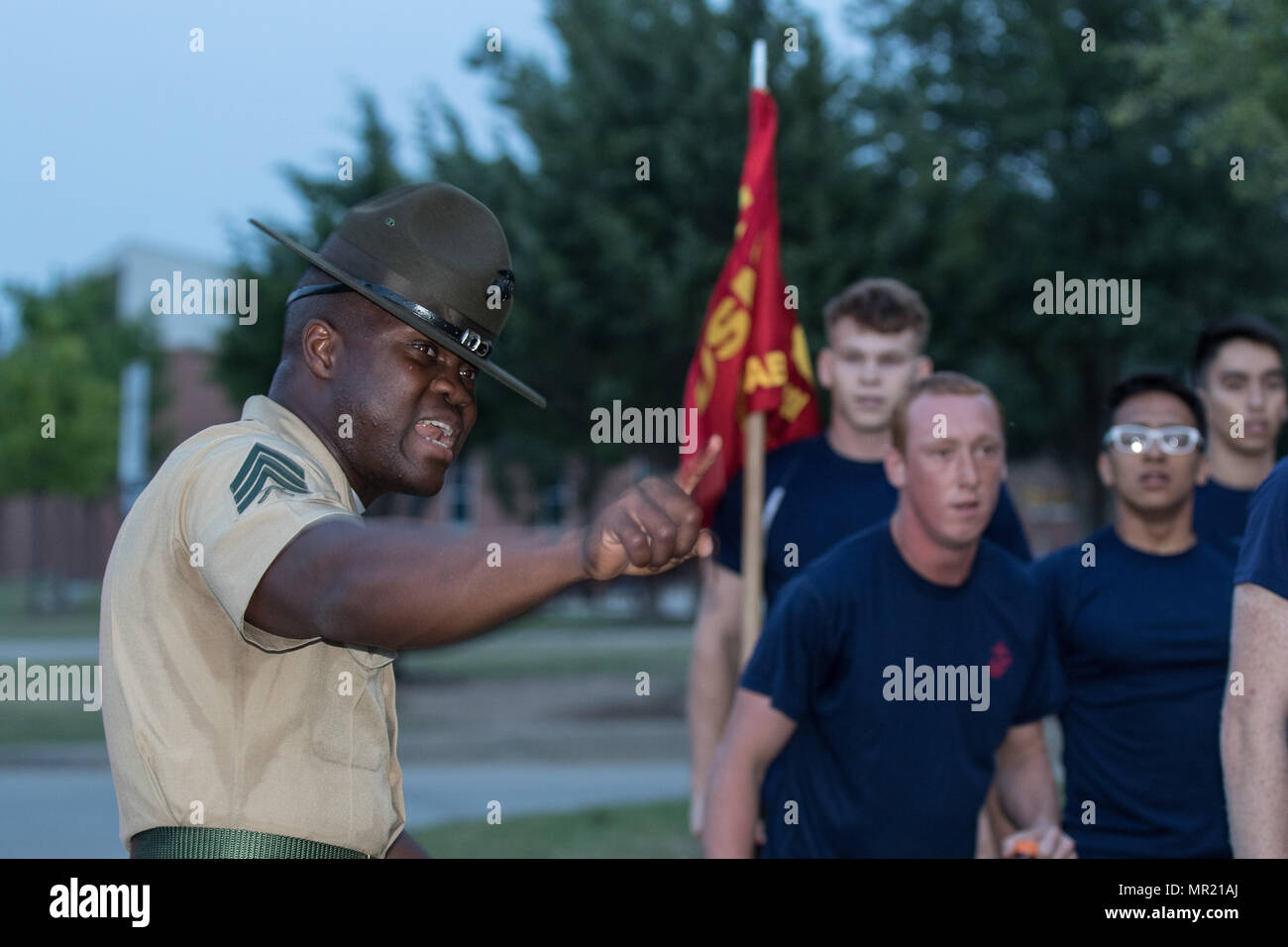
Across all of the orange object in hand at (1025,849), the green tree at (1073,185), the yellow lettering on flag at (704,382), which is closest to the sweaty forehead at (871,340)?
the yellow lettering on flag at (704,382)

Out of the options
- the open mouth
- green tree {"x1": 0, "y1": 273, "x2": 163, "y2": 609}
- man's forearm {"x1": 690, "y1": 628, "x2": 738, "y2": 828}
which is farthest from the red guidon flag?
green tree {"x1": 0, "y1": 273, "x2": 163, "y2": 609}

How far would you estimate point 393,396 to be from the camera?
197 centimetres

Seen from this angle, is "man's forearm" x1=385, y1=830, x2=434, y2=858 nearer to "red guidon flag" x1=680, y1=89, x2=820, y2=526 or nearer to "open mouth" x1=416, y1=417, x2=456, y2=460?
"open mouth" x1=416, y1=417, x2=456, y2=460

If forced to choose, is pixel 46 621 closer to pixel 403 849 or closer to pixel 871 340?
pixel 871 340

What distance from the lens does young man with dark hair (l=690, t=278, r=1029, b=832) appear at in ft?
15.7

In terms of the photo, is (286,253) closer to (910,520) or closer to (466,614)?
(910,520)

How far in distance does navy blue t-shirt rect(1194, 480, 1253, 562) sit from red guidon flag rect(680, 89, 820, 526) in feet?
5.56

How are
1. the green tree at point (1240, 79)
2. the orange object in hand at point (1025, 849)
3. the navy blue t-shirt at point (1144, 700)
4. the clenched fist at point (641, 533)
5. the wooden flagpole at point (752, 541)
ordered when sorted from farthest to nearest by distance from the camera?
the green tree at point (1240, 79) → the wooden flagpole at point (752, 541) → the navy blue t-shirt at point (1144, 700) → the orange object in hand at point (1025, 849) → the clenched fist at point (641, 533)

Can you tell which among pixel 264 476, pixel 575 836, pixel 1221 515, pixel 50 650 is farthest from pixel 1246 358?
pixel 50 650

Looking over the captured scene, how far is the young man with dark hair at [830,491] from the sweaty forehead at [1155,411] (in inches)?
18.3

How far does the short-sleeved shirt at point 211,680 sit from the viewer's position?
177 cm

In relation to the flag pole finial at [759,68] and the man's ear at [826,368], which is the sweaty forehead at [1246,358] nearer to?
the man's ear at [826,368]
